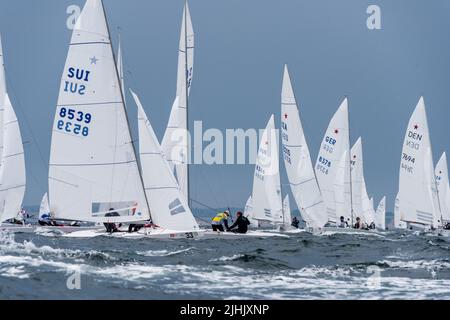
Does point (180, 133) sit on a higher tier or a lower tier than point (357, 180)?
higher

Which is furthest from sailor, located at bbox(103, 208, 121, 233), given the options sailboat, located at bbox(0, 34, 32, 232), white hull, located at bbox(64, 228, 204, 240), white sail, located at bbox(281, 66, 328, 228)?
white sail, located at bbox(281, 66, 328, 228)

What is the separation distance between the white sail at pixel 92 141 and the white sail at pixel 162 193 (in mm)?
601

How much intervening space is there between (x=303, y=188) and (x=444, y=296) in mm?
26115

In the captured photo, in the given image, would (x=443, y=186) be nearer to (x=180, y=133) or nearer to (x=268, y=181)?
(x=268, y=181)

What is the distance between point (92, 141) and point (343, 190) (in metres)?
25.7

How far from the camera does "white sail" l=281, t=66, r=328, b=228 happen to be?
133 ft

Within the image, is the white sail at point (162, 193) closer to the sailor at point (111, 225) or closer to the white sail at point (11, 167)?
the sailor at point (111, 225)

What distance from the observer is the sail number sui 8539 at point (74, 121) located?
2511cm

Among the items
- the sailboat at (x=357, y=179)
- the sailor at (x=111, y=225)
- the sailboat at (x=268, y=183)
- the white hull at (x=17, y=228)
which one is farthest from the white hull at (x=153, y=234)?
the sailboat at (x=357, y=179)

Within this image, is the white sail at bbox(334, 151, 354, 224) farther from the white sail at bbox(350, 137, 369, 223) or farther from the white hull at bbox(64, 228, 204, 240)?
the white hull at bbox(64, 228, 204, 240)

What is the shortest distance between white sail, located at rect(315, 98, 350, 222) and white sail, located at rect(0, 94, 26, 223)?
17911mm

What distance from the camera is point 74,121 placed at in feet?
82.8

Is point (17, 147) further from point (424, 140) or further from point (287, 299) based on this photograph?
point (287, 299)

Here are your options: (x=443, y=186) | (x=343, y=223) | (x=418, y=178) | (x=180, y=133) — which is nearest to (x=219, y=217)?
(x=180, y=133)
